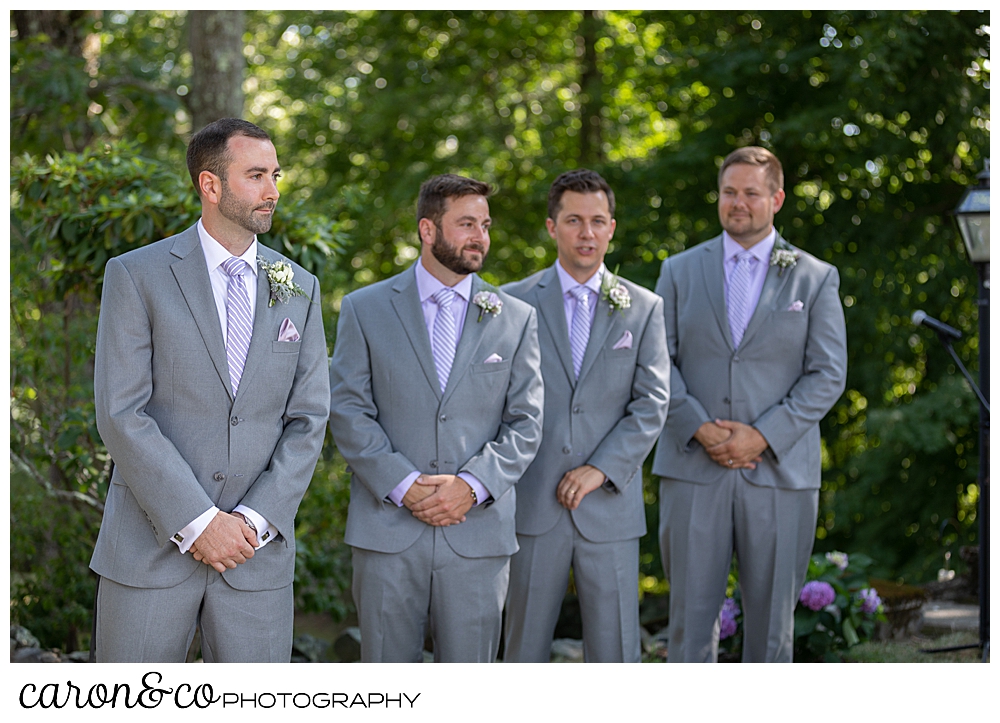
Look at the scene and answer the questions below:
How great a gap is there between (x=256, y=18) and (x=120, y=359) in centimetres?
980

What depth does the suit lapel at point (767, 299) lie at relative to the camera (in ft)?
13.9

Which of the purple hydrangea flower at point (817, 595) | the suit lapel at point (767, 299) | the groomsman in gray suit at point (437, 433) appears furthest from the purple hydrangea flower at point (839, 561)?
the groomsman in gray suit at point (437, 433)

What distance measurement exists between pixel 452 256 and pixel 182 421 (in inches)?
45.7

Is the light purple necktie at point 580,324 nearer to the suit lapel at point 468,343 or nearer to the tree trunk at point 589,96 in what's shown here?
the suit lapel at point 468,343

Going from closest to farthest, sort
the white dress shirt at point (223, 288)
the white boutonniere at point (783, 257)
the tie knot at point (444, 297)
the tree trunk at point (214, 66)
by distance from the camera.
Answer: the white dress shirt at point (223, 288) < the tie knot at point (444, 297) < the white boutonniere at point (783, 257) < the tree trunk at point (214, 66)

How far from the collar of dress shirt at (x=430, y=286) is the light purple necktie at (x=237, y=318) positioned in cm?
78

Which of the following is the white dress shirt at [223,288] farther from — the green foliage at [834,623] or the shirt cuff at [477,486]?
the green foliage at [834,623]

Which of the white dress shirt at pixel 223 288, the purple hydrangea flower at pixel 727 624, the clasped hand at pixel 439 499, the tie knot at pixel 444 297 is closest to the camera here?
the white dress shirt at pixel 223 288

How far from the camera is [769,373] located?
425 centimetres

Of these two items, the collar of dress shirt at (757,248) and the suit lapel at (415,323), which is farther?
the collar of dress shirt at (757,248)

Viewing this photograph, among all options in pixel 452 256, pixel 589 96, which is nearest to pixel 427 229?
pixel 452 256

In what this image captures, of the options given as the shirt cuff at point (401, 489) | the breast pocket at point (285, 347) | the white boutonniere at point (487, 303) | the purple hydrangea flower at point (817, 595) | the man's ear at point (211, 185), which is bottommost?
the purple hydrangea flower at point (817, 595)

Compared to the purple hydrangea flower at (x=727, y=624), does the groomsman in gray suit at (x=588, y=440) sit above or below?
above

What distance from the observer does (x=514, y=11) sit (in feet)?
36.9
